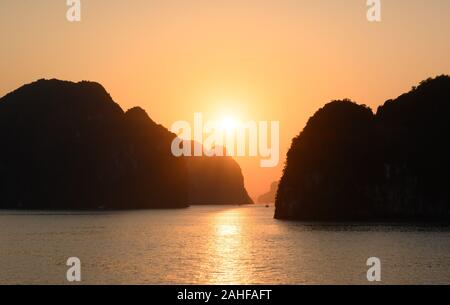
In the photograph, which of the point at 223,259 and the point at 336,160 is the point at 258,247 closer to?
the point at 223,259

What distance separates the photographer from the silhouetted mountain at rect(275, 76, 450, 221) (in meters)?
176

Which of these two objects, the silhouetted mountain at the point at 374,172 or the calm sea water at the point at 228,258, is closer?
the calm sea water at the point at 228,258

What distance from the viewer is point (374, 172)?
598ft

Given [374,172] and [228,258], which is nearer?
[228,258]

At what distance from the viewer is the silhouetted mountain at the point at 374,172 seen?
577 feet

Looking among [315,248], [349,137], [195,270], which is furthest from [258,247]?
[349,137]

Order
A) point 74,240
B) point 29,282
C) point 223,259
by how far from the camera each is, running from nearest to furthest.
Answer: point 29,282 < point 223,259 < point 74,240

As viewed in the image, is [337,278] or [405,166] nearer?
[337,278]

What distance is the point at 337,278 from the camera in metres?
63.8

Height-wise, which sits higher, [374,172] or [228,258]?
[374,172]

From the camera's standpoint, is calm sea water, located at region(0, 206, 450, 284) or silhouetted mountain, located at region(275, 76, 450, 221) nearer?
calm sea water, located at region(0, 206, 450, 284)

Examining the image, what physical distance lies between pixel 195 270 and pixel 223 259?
12.5 meters

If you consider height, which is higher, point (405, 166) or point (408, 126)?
point (408, 126)

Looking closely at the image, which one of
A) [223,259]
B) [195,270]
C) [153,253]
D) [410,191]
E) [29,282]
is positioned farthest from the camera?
[410,191]
